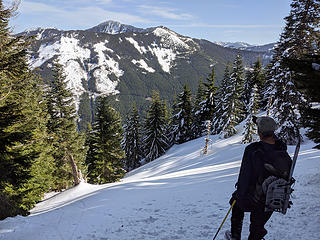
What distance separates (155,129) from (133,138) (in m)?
5.59

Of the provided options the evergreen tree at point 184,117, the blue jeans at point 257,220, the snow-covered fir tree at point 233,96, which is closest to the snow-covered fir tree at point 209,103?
the evergreen tree at point 184,117

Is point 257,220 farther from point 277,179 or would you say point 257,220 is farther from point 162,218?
point 162,218

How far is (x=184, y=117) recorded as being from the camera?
3872cm

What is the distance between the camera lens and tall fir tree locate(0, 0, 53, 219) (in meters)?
9.22

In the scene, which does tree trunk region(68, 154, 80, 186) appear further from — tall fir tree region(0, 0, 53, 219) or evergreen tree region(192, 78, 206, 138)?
evergreen tree region(192, 78, 206, 138)

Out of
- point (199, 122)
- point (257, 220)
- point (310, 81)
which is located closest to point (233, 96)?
point (199, 122)

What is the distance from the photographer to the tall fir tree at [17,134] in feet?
30.2

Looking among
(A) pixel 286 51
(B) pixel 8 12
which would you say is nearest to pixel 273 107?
(A) pixel 286 51

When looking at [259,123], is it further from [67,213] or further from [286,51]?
[286,51]

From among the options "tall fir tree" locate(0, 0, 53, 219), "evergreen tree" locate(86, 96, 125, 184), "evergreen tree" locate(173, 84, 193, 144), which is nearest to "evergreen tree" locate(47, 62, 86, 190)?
"tall fir tree" locate(0, 0, 53, 219)

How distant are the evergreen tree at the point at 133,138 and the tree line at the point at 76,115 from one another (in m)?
0.65

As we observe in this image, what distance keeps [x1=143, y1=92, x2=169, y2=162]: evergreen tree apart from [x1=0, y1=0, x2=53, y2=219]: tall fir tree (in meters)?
19.8

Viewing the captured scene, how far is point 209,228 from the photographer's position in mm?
5480

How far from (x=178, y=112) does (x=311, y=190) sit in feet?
109
